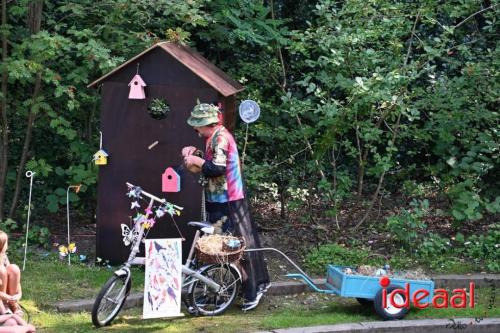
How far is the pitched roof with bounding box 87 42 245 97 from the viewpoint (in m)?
6.99

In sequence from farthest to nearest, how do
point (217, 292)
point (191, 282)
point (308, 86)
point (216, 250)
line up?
point (308, 86), point (217, 292), point (191, 282), point (216, 250)

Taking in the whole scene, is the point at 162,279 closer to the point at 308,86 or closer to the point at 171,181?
the point at 171,181

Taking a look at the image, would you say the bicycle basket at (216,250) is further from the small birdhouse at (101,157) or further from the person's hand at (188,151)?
the small birdhouse at (101,157)

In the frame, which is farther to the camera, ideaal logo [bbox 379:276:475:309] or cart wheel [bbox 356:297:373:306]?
cart wheel [bbox 356:297:373:306]

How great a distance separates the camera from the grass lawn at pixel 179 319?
6023mm

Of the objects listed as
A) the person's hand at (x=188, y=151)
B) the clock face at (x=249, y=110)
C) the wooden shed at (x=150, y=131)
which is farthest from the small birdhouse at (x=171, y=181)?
the clock face at (x=249, y=110)

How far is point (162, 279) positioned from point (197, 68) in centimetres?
214

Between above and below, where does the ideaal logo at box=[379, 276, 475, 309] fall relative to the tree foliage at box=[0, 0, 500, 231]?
below

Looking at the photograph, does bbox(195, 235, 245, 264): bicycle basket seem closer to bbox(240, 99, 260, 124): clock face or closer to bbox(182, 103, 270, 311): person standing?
bbox(182, 103, 270, 311): person standing

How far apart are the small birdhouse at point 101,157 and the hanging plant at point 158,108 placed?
61 cm

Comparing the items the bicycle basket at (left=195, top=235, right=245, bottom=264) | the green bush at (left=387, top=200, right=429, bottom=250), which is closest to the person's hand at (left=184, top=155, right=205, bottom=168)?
the bicycle basket at (left=195, top=235, right=245, bottom=264)

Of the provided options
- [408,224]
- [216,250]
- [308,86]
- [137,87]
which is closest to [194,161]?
[216,250]

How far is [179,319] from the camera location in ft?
20.6

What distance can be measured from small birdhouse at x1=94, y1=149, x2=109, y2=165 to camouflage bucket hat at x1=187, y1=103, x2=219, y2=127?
4.33 feet
